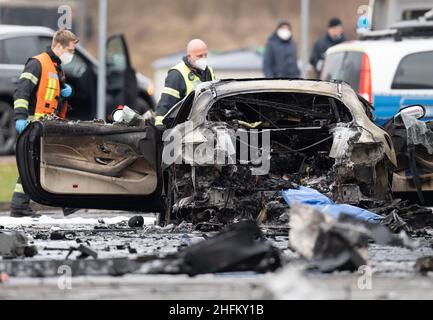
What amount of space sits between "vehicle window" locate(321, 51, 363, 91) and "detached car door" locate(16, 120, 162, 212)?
16.5 ft

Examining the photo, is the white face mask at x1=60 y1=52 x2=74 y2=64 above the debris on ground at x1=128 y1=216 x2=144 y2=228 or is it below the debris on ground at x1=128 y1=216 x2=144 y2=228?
above

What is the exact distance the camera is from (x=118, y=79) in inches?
777

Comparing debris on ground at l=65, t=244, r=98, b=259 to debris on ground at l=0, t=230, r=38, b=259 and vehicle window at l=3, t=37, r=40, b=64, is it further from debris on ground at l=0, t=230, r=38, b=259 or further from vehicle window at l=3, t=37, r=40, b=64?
vehicle window at l=3, t=37, r=40, b=64

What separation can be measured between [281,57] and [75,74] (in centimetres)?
322

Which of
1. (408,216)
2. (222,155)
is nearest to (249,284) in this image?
(222,155)

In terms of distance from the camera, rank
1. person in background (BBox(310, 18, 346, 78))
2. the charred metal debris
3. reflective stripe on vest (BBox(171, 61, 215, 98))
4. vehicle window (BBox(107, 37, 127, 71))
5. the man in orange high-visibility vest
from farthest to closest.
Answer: person in background (BBox(310, 18, 346, 78)) < vehicle window (BBox(107, 37, 127, 71)) < the man in orange high-visibility vest < reflective stripe on vest (BBox(171, 61, 215, 98)) < the charred metal debris

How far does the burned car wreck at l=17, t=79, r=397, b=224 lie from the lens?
1004 centimetres

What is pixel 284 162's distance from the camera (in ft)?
34.6

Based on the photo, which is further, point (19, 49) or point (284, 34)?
point (284, 34)

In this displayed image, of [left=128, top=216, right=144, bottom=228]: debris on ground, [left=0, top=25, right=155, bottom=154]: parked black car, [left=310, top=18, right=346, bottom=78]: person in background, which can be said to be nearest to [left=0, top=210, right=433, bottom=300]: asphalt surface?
[left=128, top=216, right=144, bottom=228]: debris on ground

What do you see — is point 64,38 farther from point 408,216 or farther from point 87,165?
point 408,216

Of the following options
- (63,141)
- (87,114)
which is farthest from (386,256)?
→ (87,114)
